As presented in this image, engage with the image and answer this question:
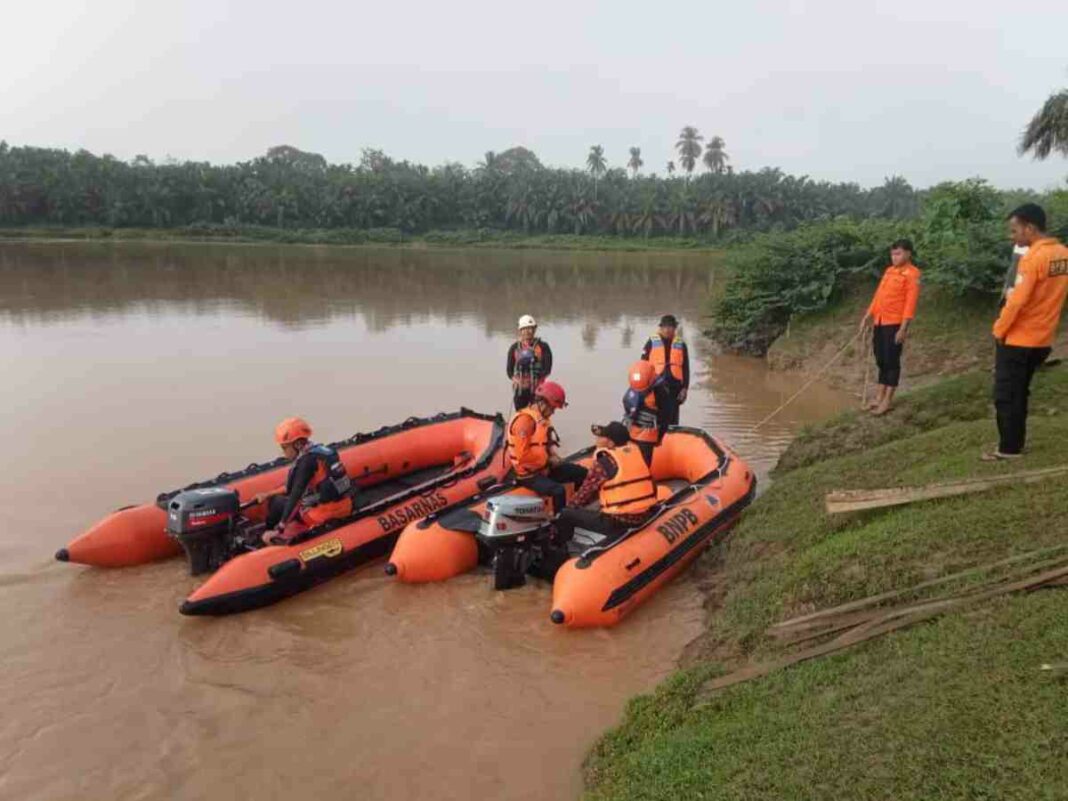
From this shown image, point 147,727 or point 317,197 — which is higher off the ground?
point 317,197

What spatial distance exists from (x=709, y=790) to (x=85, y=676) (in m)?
3.69

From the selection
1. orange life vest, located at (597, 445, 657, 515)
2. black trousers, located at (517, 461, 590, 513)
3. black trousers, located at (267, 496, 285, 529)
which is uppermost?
orange life vest, located at (597, 445, 657, 515)

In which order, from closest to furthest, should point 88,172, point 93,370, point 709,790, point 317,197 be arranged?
point 709,790, point 93,370, point 88,172, point 317,197

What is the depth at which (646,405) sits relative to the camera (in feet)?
23.3

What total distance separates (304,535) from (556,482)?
2.03m

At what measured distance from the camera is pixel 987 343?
35.1ft

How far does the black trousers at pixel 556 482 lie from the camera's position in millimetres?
6199

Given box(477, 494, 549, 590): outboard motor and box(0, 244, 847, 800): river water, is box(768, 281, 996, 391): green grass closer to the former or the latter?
box(0, 244, 847, 800): river water

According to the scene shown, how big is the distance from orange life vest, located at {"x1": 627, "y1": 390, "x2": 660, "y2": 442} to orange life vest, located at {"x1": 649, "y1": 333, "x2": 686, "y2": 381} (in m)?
0.39

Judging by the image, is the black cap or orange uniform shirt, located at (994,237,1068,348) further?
the black cap

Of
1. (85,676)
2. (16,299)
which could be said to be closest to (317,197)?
(16,299)

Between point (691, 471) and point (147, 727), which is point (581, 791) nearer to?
point (147, 727)

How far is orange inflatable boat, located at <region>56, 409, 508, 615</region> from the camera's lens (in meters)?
5.23

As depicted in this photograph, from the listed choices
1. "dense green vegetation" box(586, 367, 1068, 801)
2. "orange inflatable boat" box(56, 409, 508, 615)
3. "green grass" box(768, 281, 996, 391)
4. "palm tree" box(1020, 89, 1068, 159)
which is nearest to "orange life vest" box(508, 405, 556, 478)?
"orange inflatable boat" box(56, 409, 508, 615)
